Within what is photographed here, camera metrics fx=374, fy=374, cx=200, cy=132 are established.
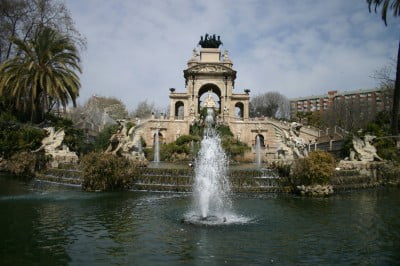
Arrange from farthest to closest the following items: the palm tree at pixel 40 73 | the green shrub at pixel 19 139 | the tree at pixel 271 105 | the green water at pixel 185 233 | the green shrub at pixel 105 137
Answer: the tree at pixel 271 105, the green shrub at pixel 105 137, the palm tree at pixel 40 73, the green shrub at pixel 19 139, the green water at pixel 185 233

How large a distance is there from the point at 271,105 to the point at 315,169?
260ft

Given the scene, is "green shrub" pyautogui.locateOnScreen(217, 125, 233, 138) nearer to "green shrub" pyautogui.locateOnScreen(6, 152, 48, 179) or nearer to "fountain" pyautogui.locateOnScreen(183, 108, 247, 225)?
"green shrub" pyautogui.locateOnScreen(6, 152, 48, 179)

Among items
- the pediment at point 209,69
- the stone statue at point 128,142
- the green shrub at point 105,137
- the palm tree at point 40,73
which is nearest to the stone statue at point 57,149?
the stone statue at point 128,142

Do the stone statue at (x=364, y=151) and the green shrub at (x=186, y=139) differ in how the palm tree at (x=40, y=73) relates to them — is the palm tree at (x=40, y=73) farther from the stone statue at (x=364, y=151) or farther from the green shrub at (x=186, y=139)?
the stone statue at (x=364, y=151)

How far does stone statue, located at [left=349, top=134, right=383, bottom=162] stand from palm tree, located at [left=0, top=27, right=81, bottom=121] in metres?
18.4

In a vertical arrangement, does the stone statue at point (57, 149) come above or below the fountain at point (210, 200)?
above

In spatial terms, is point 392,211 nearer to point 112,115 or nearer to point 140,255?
point 140,255

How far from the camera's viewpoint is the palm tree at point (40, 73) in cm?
2495

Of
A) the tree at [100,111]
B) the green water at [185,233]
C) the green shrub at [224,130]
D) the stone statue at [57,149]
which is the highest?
the tree at [100,111]

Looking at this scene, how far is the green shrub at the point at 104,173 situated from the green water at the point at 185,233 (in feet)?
5.82

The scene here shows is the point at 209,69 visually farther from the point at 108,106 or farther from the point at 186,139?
the point at 108,106

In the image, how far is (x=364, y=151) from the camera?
1952 centimetres

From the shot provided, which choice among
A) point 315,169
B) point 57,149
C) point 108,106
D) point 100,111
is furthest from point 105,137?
point 108,106

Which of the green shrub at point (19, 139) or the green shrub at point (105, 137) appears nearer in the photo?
the green shrub at point (19, 139)
